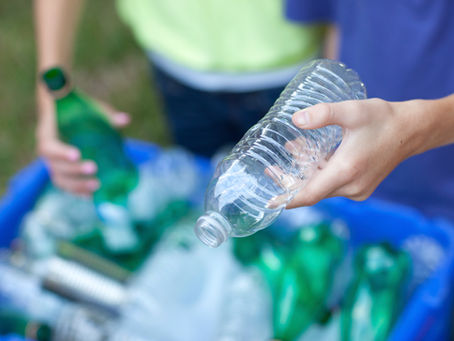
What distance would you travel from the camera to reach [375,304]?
0.89 metres

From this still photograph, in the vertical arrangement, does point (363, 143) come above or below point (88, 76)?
above

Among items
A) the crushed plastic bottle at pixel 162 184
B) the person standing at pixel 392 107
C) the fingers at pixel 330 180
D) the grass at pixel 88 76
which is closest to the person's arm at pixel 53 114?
the crushed plastic bottle at pixel 162 184

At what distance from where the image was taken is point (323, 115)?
51 cm

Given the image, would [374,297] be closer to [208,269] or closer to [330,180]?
[208,269]

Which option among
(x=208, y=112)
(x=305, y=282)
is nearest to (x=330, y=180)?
(x=305, y=282)

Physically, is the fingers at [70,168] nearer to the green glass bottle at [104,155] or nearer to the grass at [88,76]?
the green glass bottle at [104,155]

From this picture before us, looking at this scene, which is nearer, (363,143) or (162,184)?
(363,143)

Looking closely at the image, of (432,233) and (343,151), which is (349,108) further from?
(432,233)

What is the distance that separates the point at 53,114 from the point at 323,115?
78cm

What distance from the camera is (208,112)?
1.34 meters

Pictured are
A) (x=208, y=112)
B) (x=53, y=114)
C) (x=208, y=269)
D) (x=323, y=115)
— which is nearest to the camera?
(x=323, y=115)

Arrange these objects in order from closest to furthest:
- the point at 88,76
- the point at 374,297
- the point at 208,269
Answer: the point at 374,297 < the point at 208,269 < the point at 88,76

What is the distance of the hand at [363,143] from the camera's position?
0.52 metres

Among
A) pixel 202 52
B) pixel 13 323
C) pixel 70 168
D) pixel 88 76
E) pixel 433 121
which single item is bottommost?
pixel 88 76
